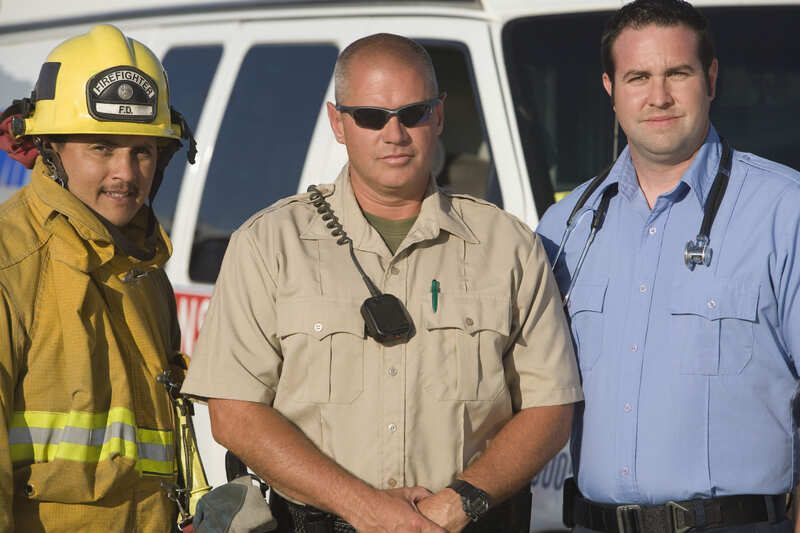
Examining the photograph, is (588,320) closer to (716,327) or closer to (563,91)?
(716,327)

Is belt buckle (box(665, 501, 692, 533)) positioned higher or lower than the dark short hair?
lower

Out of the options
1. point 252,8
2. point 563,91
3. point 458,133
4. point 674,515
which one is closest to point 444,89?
point 458,133

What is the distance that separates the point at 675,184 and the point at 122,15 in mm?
3527

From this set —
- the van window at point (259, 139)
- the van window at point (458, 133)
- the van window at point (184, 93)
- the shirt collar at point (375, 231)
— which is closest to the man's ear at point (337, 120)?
the shirt collar at point (375, 231)

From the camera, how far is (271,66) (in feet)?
17.7

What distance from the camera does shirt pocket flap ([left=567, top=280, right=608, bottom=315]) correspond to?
342cm

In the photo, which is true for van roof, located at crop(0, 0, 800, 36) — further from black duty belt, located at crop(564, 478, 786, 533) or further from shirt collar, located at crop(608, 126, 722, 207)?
black duty belt, located at crop(564, 478, 786, 533)

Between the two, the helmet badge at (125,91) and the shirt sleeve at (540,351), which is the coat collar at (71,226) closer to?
the helmet badge at (125,91)

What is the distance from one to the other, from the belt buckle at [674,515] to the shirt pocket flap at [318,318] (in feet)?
3.12

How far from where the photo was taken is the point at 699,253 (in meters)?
3.23

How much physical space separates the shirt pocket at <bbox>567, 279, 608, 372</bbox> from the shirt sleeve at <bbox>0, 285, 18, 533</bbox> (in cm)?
157

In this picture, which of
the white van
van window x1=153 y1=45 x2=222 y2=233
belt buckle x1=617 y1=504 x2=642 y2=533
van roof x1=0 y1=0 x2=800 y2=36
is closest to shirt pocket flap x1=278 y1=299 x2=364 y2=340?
belt buckle x1=617 y1=504 x2=642 y2=533

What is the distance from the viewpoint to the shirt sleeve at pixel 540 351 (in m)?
3.25

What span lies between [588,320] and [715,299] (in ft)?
1.28
